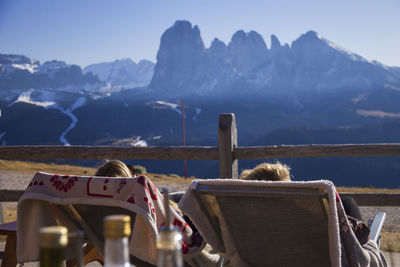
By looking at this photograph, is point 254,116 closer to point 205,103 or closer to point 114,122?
point 205,103

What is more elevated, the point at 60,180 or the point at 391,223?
the point at 60,180

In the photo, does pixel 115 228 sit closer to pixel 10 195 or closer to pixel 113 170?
pixel 113 170

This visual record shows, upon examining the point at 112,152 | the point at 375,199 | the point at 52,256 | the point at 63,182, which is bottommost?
the point at 375,199

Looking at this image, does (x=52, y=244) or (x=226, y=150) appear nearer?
(x=52, y=244)

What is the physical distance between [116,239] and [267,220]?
1435 millimetres

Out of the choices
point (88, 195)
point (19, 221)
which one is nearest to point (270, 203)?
point (88, 195)

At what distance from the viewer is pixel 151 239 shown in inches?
83.7

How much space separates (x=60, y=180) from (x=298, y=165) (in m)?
97.5

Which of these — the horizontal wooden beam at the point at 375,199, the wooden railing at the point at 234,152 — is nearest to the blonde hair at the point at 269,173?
the wooden railing at the point at 234,152

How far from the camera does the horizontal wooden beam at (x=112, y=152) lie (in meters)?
4.36

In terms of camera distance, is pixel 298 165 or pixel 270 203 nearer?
pixel 270 203

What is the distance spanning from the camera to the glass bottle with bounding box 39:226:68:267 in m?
0.68

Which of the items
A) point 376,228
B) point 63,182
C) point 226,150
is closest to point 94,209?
point 63,182

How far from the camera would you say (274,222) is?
206 cm
